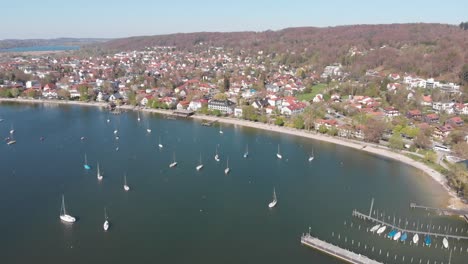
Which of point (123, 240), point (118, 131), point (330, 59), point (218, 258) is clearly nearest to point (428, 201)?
point (218, 258)

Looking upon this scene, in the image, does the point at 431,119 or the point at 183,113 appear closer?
the point at 431,119

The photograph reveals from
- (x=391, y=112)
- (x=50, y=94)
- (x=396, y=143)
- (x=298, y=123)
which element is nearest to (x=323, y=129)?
(x=298, y=123)

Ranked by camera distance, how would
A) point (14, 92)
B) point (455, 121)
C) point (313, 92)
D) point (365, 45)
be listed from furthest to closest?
point (365, 45), point (313, 92), point (14, 92), point (455, 121)

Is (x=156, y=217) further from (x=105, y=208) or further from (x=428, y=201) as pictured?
(x=428, y=201)

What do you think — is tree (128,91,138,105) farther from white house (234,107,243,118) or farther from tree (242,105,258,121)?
tree (242,105,258,121)

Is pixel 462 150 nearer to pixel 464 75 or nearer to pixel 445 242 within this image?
pixel 445 242

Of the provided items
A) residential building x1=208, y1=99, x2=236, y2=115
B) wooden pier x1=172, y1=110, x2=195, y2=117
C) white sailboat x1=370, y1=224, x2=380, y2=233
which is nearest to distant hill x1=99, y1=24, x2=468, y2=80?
residential building x1=208, y1=99, x2=236, y2=115
